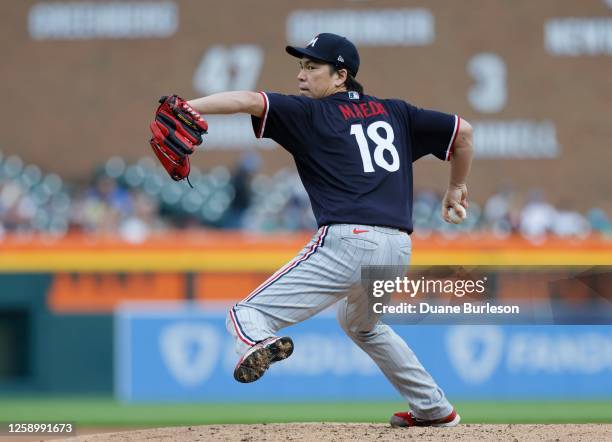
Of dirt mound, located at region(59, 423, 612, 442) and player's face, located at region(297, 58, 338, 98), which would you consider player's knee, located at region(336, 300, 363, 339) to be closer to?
dirt mound, located at region(59, 423, 612, 442)

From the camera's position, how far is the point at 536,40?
14836 mm

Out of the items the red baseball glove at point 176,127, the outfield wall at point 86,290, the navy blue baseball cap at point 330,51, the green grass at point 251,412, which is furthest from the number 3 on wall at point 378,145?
the outfield wall at point 86,290

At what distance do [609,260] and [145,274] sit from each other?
3.81 m

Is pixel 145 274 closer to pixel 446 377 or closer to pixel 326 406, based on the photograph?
pixel 326 406

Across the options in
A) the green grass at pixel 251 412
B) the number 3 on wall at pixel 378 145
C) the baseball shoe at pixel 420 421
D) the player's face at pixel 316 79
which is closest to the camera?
the number 3 on wall at pixel 378 145

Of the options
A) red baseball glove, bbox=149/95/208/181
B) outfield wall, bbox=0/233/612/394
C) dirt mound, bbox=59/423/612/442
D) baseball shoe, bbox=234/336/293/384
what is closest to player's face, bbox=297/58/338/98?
red baseball glove, bbox=149/95/208/181

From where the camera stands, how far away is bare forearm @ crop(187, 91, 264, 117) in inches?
187

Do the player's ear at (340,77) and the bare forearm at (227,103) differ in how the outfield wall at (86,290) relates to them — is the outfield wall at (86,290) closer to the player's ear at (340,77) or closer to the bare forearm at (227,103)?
the player's ear at (340,77)

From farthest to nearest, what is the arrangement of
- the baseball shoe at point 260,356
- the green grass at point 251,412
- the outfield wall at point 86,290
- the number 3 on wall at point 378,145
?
the outfield wall at point 86,290
the green grass at point 251,412
the number 3 on wall at point 378,145
the baseball shoe at point 260,356

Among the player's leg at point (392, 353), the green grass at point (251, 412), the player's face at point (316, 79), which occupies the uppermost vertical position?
the player's face at point (316, 79)

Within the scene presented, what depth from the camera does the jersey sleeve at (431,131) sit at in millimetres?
5336

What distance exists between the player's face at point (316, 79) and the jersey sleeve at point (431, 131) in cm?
41

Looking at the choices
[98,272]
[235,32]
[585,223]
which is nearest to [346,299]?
[98,272]

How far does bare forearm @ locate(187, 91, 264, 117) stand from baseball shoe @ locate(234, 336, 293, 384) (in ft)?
3.29
